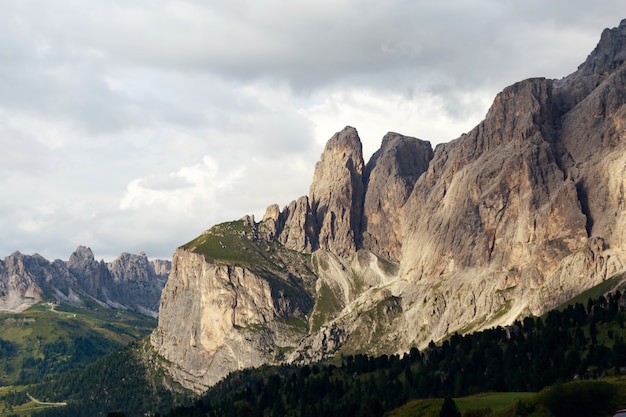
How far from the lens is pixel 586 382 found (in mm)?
153500

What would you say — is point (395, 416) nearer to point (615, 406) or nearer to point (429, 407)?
point (429, 407)

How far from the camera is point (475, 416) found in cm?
15312

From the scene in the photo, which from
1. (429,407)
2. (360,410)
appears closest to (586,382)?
(429,407)

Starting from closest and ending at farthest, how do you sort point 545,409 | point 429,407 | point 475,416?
point 545,409, point 475,416, point 429,407

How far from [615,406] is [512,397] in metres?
31.4

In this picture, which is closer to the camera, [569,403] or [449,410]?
[569,403]

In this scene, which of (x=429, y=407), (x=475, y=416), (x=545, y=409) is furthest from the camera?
(x=429, y=407)

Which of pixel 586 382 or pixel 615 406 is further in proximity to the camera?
pixel 586 382

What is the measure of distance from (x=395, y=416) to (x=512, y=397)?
25.4 metres

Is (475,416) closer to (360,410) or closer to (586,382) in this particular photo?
(586,382)

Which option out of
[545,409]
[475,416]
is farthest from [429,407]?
[545,409]

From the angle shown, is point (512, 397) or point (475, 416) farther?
point (512, 397)

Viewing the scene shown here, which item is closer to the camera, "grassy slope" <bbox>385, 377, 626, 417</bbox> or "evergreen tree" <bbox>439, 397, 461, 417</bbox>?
"grassy slope" <bbox>385, 377, 626, 417</bbox>

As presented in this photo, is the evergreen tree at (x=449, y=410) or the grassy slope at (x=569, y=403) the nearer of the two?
the grassy slope at (x=569, y=403)
